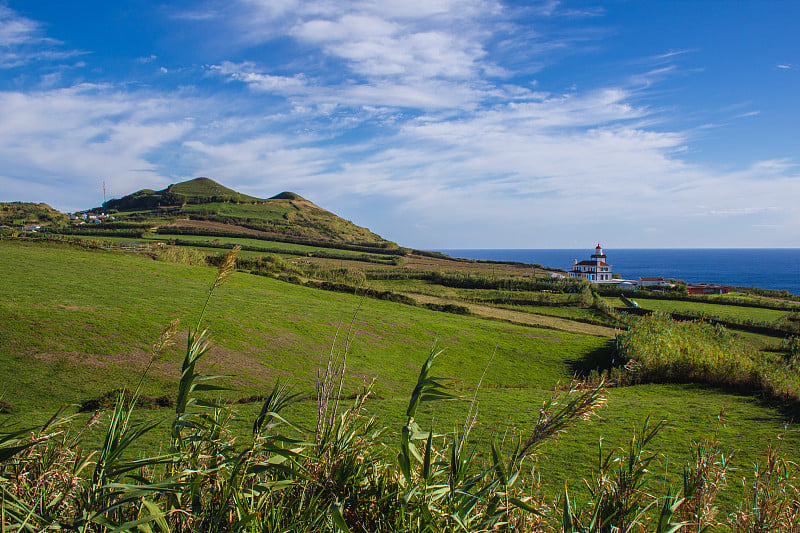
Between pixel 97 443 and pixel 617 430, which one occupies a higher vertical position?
pixel 97 443

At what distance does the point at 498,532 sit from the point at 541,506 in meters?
0.41

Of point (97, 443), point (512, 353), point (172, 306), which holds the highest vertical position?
point (172, 306)

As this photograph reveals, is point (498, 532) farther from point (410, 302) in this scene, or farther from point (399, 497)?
point (410, 302)

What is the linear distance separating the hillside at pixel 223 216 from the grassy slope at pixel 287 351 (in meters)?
55.7

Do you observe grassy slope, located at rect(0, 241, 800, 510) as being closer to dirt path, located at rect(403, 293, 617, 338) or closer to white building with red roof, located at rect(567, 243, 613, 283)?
dirt path, located at rect(403, 293, 617, 338)

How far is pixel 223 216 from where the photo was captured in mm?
105375

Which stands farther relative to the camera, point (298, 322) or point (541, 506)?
point (298, 322)

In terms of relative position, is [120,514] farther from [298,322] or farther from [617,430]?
[298,322]

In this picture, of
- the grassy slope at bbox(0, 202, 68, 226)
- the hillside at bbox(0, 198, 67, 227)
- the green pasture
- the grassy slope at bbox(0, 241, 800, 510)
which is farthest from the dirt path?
the grassy slope at bbox(0, 202, 68, 226)

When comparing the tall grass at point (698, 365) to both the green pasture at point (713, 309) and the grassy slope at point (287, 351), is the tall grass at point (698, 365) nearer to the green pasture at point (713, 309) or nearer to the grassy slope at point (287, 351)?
the grassy slope at point (287, 351)

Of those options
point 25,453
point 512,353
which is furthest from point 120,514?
point 512,353

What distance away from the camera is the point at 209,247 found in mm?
65000

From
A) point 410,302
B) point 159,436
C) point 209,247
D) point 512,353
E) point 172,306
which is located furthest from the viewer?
point 209,247

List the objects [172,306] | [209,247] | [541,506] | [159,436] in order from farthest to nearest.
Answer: [209,247]
[172,306]
[159,436]
[541,506]
